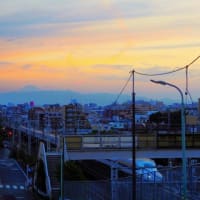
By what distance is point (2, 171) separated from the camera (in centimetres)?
10062

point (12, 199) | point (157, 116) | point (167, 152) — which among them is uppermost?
point (157, 116)

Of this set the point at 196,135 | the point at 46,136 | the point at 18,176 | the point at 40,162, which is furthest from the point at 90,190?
the point at 18,176

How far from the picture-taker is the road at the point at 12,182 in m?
71.8

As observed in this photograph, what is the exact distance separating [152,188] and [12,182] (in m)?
60.2

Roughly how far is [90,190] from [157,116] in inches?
3650

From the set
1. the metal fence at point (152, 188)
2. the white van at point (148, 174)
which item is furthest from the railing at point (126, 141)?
the metal fence at point (152, 188)

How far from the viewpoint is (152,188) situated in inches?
1224

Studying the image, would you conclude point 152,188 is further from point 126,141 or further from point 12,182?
point 12,182

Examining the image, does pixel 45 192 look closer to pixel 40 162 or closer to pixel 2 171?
pixel 40 162

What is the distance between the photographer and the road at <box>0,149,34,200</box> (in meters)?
71.8

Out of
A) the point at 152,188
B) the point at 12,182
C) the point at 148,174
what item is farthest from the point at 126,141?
the point at 12,182

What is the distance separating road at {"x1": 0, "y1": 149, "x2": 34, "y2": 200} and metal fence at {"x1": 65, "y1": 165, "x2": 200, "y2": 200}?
2145 cm

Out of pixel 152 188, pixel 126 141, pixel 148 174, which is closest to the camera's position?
pixel 152 188

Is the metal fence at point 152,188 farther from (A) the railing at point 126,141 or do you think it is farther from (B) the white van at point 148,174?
(A) the railing at point 126,141
